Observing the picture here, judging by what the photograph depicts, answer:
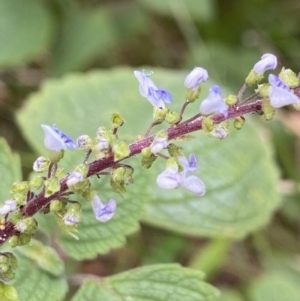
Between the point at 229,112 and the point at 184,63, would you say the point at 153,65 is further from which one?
the point at 229,112

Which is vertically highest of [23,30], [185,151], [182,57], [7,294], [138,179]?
[182,57]

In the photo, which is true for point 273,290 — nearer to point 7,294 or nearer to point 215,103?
point 7,294

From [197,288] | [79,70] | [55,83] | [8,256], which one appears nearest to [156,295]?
[197,288]

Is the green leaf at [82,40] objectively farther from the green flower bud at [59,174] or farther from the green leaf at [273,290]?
the green flower bud at [59,174]

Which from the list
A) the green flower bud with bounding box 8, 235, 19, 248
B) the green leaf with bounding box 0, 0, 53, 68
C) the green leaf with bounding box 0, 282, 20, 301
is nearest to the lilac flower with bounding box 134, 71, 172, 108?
the green flower bud with bounding box 8, 235, 19, 248

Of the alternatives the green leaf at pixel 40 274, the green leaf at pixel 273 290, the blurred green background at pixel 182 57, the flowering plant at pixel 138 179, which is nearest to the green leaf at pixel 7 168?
the flowering plant at pixel 138 179

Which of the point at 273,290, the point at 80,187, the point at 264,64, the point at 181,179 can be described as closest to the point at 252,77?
the point at 264,64
